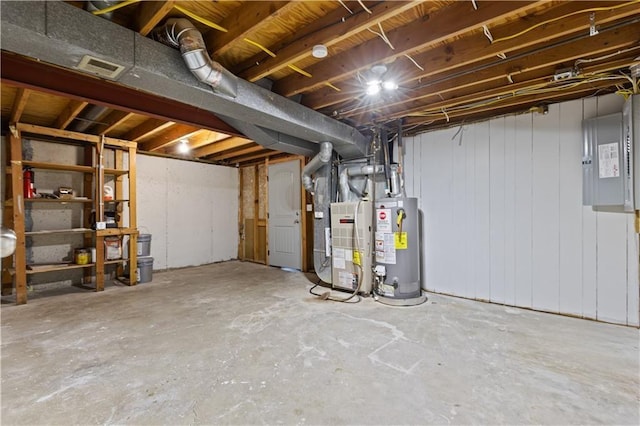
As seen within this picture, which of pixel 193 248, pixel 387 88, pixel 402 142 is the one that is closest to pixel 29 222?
pixel 193 248

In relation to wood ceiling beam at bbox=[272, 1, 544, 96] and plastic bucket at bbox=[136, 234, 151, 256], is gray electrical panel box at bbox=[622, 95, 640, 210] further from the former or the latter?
plastic bucket at bbox=[136, 234, 151, 256]

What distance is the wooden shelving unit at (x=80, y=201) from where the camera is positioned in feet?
11.0

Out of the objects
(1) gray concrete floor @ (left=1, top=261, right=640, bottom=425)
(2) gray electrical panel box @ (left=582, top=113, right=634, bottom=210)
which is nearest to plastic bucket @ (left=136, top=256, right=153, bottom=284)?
(1) gray concrete floor @ (left=1, top=261, right=640, bottom=425)

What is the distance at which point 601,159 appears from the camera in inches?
103

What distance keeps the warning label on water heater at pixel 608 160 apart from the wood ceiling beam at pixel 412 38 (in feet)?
5.76

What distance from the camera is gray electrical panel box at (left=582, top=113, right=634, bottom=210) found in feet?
8.15

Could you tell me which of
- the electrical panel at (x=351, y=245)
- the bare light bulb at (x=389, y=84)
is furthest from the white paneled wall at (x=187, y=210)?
the bare light bulb at (x=389, y=84)

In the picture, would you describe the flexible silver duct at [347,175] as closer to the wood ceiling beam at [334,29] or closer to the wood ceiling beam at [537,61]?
the wood ceiling beam at [537,61]

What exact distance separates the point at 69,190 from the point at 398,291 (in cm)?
468

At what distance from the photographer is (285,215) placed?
549 centimetres

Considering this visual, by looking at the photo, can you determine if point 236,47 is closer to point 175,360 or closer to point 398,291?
point 175,360

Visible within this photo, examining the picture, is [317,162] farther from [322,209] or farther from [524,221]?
[524,221]

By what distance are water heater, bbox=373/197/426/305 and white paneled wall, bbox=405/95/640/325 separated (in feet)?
2.06

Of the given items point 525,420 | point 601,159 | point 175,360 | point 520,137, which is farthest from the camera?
point 520,137
